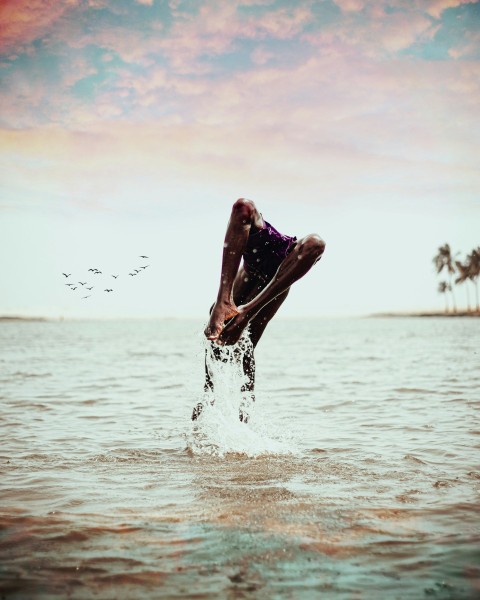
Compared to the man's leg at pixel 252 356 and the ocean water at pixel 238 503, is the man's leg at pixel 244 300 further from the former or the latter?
the ocean water at pixel 238 503

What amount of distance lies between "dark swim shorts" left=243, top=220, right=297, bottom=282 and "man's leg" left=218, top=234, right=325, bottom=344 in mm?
217

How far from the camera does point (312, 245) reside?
3678 millimetres

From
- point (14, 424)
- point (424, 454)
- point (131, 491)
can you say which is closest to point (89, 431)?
point (14, 424)

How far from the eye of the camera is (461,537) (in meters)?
2.25

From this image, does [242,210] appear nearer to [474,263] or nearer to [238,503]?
[238,503]

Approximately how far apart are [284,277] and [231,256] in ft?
1.43

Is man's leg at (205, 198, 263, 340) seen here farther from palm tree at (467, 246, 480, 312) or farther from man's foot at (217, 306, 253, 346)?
palm tree at (467, 246, 480, 312)

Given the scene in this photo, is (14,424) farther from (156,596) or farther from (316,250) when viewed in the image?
(156,596)

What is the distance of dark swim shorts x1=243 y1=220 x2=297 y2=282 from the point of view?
387 centimetres

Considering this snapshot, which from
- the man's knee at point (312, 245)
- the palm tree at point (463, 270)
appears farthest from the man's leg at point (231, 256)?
the palm tree at point (463, 270)

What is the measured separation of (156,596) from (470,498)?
1879 millimetres

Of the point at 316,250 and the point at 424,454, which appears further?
the point at 424,454

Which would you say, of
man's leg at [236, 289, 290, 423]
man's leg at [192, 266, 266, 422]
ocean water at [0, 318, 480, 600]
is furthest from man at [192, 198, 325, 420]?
ocean water at [0, 318, 480, 600]

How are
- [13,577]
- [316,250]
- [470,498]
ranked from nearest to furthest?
1. [13,577]
2. [470,498]
3. [316,250]
